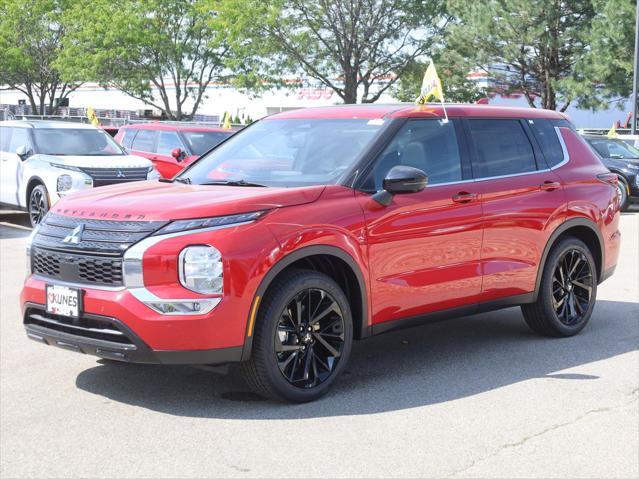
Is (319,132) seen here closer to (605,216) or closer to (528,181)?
(528,181)

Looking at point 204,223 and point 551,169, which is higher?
point 551,169

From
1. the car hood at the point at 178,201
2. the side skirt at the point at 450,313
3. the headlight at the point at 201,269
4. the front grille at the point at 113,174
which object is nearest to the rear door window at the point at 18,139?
the front grille at the point at 113,174

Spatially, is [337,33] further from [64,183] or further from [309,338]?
[309,338]

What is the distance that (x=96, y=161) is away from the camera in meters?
14.7

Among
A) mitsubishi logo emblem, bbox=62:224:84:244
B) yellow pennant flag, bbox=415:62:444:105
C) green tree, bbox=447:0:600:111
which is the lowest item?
mitsubishi logo emblem, bbox=62:224:84:244

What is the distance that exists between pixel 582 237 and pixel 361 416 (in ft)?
10.7

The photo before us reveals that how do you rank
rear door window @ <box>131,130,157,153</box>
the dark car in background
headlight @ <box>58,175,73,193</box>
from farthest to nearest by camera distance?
the dark car in background, rear door window @ <box>131,130,157,153</box>, headlight @ <box>58,175,73,193</box>

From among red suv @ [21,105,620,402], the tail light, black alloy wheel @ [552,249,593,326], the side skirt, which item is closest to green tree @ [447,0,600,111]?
the tail light

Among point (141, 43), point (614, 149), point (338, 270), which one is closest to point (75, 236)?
point (338, 270)

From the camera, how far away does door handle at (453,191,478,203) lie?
255 inches

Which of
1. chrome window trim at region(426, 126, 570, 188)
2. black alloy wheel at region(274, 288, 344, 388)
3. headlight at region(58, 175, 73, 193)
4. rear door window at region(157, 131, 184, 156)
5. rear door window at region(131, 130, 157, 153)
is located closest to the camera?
black alloy wheel at region(274, 288, 344, 388)

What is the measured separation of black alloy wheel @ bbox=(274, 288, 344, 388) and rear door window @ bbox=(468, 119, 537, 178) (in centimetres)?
170

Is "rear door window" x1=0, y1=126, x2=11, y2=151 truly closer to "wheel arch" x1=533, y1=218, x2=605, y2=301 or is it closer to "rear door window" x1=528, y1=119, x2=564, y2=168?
"rear door window" x1=528, y1=119, x2=564, y2=168

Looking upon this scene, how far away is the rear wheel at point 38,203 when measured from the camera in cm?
1458
